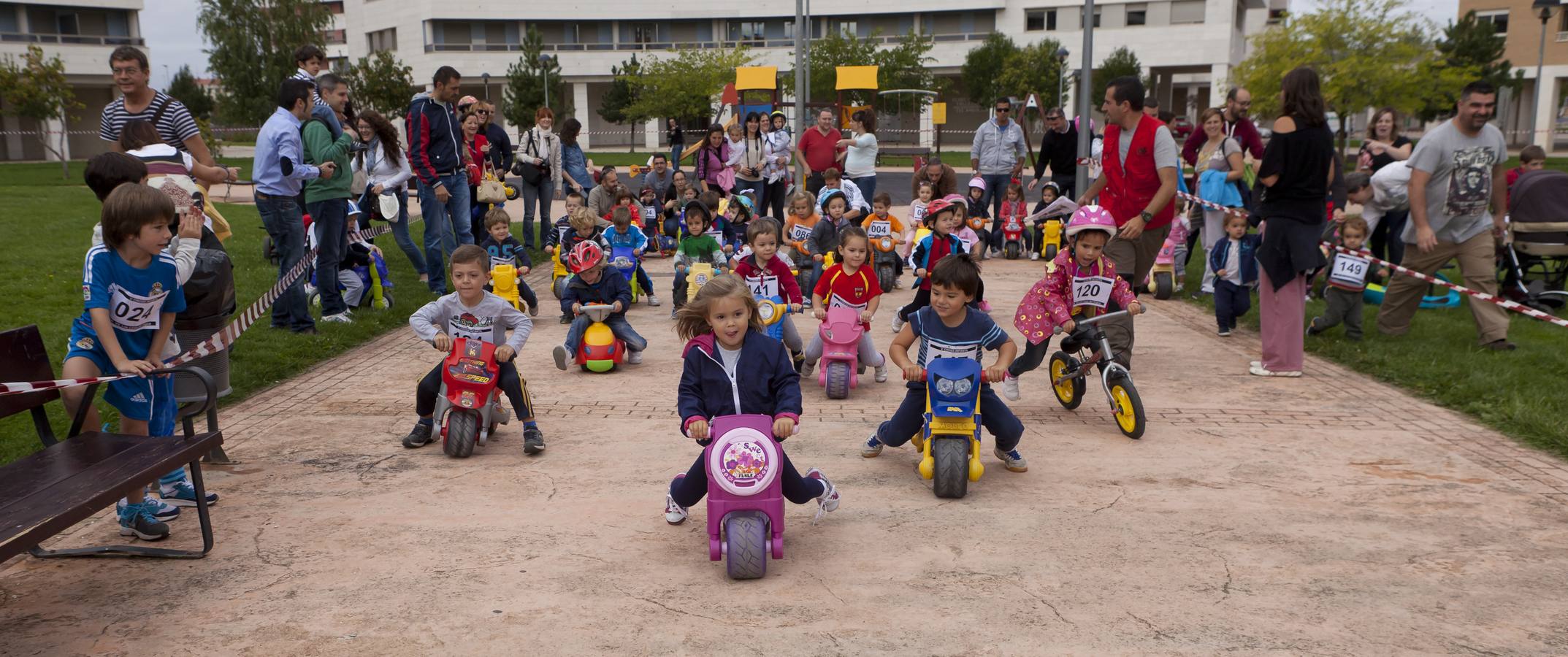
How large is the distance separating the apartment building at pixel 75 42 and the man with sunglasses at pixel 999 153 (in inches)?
2136

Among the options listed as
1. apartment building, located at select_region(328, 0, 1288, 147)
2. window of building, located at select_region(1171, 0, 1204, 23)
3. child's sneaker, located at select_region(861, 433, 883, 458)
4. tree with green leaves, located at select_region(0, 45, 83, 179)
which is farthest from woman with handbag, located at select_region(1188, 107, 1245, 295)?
window of building, located at select_region(1171, 0, 1204, 23)

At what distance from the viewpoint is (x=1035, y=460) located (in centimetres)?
634

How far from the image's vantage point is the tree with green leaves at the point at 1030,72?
57.3 meters

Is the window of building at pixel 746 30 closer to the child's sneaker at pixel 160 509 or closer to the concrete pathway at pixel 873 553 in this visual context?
the concrete pathway at pixel 873 553

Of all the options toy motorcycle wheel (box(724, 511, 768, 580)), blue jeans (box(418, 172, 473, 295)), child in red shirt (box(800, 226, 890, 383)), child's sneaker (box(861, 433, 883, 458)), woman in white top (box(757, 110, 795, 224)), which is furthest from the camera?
woman in white top (box(757, 110, 795, 224))

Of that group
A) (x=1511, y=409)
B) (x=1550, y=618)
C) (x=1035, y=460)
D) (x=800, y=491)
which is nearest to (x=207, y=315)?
(x=800, y=491)

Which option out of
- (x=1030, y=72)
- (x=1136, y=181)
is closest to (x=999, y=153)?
(x=1136, y=181)

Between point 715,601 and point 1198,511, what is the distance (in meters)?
2.55

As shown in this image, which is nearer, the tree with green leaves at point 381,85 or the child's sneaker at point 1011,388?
the child's sneaker at point 1011,388

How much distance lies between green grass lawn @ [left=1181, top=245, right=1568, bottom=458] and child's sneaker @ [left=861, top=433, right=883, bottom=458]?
3.94m

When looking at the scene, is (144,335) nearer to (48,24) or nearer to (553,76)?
(553,76)

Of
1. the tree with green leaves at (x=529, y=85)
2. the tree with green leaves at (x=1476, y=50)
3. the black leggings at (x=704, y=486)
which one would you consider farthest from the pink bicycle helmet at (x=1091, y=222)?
the tree with green leaves at (x=529, y=85)

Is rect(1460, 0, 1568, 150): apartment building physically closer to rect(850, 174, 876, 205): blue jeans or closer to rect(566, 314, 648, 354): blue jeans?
rect(850, 174, 876, 205): blue jeans

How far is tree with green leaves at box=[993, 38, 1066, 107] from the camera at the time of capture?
188ft
